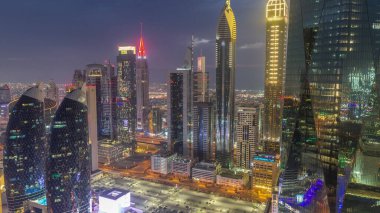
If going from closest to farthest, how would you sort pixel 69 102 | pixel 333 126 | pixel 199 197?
pixel 333 126 → pixel 69 102 → pixel 199 197

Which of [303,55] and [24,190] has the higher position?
[303,55]

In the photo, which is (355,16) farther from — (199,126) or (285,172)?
(199,126)

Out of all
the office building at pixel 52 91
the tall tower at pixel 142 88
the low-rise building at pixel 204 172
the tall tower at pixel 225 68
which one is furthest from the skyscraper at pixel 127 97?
the tall tower at pixel 225 68

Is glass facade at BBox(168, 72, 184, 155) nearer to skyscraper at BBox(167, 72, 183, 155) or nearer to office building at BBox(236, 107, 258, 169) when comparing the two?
skyscraper at BBox(167, 72, 183, 155)

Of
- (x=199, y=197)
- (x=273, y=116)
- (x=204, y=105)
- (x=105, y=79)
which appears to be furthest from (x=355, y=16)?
(x=105, y=79)

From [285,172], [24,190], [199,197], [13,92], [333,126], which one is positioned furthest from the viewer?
[13,92]

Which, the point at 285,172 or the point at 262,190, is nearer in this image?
the point at 285,172

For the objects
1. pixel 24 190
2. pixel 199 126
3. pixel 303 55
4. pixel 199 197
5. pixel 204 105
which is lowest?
pixel 199 197
